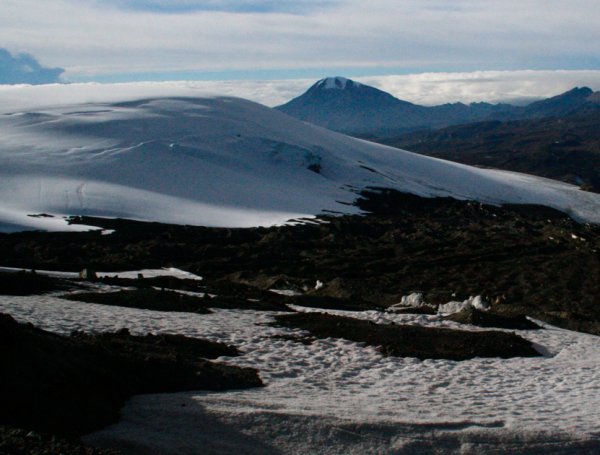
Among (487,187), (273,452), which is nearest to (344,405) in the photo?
(273,452)

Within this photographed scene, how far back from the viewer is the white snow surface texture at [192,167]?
124 feet

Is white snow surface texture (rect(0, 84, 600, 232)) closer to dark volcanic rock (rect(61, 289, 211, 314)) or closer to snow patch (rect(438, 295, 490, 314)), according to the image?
dark volcanic rock (rect(61, 289, 211, 314))

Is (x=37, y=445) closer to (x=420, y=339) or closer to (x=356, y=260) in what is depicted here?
(x=420, y=339)

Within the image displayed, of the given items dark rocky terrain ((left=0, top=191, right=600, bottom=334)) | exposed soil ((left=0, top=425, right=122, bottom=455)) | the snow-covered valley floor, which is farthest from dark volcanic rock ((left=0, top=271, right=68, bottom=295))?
exposed soil ((left=0, top=425, right=122, bottom=455))

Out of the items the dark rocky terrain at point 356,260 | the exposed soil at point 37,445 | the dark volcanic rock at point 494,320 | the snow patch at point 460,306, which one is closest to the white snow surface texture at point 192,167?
the dark rocky terrain at point 356,260

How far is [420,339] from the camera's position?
36.8 feet

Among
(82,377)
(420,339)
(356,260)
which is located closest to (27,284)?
(82,377)

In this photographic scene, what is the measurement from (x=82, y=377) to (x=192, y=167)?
4327cm

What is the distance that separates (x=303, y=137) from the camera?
65562 mm

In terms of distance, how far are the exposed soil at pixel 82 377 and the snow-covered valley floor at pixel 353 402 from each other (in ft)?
0.99

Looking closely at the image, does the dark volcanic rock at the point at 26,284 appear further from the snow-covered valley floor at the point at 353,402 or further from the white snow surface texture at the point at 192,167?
the white snow surface texture at the point at 192,167

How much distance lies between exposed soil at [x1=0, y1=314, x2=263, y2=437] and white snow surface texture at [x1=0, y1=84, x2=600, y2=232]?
25838 mm

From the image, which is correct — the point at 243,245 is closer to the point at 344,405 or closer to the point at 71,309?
the point at 71,309

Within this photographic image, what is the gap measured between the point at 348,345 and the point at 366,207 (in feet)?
114
